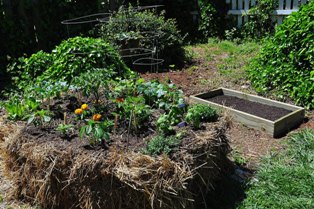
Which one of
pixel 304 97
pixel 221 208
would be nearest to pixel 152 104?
pixel 221 208

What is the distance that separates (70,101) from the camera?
153 inches

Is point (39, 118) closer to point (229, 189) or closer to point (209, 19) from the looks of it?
point (229, 189)

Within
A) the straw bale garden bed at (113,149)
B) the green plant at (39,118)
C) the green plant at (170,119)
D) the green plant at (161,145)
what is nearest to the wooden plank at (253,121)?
the green plant at (170,119)

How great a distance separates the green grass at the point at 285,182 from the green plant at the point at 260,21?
5540 mm

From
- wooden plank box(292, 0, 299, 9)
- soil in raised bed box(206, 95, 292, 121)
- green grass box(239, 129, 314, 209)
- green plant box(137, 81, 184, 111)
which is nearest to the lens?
green grass box(239, 129, 314, 209)

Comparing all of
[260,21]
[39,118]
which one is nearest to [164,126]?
[39,118]

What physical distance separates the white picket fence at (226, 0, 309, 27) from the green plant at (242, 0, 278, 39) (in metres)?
0.13

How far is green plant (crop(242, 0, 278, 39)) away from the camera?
28.9 feet

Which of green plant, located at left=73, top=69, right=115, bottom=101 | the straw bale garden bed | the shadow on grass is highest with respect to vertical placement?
green plant, located at left=73, top=69, right=115, bottom=101

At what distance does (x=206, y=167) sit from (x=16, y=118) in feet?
6.07

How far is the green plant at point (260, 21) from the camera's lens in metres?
8.81

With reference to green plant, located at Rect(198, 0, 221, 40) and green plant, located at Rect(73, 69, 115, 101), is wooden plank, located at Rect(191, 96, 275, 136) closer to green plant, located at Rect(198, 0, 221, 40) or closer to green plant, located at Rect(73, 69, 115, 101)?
green plant, located at Rect(73, 69, 115, 101)

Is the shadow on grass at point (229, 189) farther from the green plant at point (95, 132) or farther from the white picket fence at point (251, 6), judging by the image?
the white picket fence at point (251, 6)

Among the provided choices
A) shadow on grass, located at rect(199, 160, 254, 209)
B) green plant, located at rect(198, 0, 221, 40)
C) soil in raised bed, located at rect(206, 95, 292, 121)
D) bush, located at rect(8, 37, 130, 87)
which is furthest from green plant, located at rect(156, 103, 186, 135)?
green plant, located at rect(198, 0, 221, 40)
